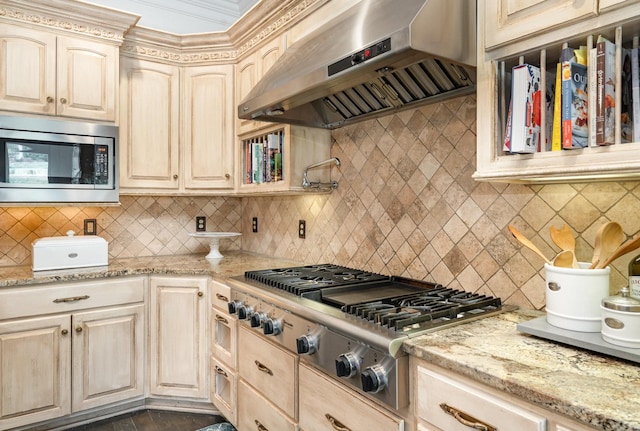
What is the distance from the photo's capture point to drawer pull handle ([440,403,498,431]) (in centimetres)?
104

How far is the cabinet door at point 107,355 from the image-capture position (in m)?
2.45

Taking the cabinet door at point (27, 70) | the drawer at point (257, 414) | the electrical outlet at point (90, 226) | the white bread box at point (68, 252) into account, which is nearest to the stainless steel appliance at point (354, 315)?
the drawer at point (257, 414)

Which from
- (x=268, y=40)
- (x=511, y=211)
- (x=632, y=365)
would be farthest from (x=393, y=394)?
(x=268, y=40)

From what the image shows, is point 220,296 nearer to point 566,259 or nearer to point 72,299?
point 72,299

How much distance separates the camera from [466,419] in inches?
42.6

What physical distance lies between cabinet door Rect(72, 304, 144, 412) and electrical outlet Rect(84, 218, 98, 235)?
0.76 m

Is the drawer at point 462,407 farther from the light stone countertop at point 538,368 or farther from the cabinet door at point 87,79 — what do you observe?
the cabinet door at point 87,79

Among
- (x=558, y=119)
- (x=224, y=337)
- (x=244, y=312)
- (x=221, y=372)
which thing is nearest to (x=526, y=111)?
(x=558, y=119)

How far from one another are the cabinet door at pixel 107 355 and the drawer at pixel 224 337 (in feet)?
1.64

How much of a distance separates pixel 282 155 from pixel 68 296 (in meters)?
1.48

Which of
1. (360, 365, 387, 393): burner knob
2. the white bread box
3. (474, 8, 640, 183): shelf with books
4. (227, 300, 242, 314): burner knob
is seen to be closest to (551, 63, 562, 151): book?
(474, 8, 640, 183): shelf with books

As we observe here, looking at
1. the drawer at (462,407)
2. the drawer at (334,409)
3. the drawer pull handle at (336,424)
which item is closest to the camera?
the drawer at (462,407)

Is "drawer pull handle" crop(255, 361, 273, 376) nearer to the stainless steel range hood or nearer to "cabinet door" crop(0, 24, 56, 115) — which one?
the stainless steel range hood

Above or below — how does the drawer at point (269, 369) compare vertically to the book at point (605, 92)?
→ below
